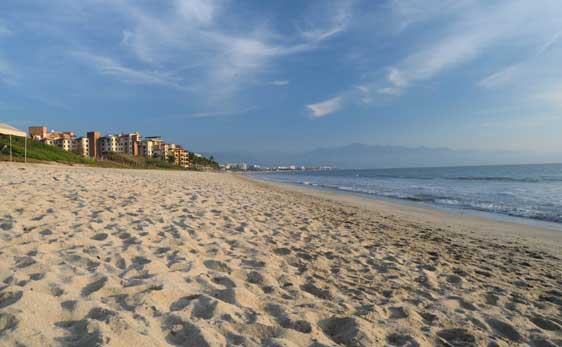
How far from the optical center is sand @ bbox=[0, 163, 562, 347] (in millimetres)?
1972

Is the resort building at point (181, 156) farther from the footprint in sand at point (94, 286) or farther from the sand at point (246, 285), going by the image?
the footprint in sand at point (94, 286)

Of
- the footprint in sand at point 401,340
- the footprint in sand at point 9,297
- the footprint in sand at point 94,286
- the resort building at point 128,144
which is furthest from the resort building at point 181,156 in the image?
the footprint in sand at point 401,340

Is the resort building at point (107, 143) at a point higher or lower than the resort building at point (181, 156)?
higher

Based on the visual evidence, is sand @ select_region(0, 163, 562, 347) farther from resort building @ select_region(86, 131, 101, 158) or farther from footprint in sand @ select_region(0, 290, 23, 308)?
resort building @ select_region(86, 131, 101, 158)

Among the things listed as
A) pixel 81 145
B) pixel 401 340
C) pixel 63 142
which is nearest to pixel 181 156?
pixel 81 145

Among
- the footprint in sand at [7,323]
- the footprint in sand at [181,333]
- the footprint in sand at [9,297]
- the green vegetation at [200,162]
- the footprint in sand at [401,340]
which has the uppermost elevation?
the green vegetation at [200,162]

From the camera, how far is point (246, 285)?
111 inches

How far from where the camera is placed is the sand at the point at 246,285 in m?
1.97

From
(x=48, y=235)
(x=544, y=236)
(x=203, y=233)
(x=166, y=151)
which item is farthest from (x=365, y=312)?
(x=166, y=151)

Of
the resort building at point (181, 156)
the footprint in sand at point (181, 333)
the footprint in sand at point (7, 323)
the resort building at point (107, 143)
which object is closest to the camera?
the footprint in sand at point (7, 323)

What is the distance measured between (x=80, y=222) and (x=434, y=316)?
→ 4604 mm

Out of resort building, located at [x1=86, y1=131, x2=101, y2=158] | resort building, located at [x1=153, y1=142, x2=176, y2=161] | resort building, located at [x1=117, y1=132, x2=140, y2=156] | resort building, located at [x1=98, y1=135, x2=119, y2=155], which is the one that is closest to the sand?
resort building, located at [x1=86, y1=131, x2=101, y2=158]

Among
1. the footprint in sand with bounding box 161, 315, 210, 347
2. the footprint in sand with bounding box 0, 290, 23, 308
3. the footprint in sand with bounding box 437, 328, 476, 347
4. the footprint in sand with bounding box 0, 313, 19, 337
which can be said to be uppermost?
the footprint in sand with bounding box 0, 290, 23, 308

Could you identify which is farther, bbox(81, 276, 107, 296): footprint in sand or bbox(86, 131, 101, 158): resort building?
bbox(86, 131, 101, 158): resort building
